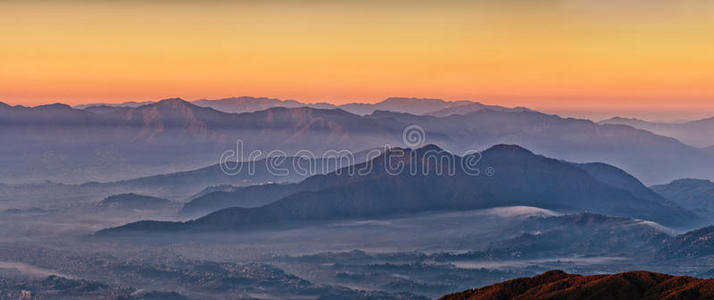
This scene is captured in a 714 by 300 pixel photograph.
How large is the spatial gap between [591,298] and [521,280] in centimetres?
1672

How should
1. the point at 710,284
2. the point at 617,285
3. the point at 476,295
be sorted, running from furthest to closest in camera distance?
the point at 476,295 < the point at 617,285 < the point at 710,284

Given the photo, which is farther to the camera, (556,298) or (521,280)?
(521,280)

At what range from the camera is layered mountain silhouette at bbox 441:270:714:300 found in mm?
93062

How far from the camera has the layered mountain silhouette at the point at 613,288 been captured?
305ft

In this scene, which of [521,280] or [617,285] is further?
[521,280]

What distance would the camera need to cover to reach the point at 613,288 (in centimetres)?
9938

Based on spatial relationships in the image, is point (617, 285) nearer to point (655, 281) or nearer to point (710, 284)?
point (655, 281)

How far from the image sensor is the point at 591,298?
97.6m

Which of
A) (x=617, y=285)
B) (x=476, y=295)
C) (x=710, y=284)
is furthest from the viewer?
(x=476, y=295)

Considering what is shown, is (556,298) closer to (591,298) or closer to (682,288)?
(591,298)

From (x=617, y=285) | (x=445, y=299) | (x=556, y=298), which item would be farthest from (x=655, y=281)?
(x=445, y=299)

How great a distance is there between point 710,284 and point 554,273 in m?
27.5

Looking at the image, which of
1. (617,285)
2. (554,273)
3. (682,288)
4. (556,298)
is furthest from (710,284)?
(554,273)

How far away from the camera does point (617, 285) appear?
99.6 m
